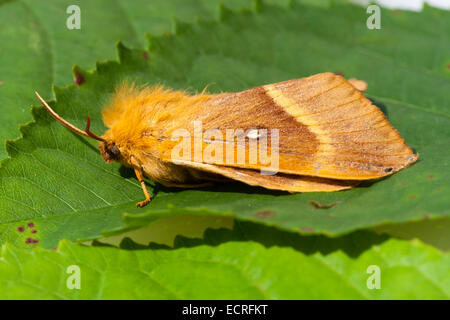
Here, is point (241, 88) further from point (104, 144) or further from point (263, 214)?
point (263, 214)

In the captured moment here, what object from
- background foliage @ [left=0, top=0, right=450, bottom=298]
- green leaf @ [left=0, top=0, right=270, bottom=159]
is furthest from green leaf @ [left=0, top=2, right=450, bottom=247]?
green leaf @ [left=0, top=0, right=270, bottom=159]

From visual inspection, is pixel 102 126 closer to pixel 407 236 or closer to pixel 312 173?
pixel 312 173

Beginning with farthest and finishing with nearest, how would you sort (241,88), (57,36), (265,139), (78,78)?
(57,36), (241,88), (78,78), (265,139)

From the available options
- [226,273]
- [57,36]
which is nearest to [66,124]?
[226,273]

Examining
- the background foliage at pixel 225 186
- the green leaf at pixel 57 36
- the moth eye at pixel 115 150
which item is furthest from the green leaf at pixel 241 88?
the green leaf at pixel 57 36

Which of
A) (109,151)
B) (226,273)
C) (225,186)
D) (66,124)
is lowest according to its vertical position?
(226,273)

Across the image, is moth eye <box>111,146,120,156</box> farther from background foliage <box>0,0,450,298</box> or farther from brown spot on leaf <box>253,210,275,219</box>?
brown spot on leaf <box>253,210,275,219</box>

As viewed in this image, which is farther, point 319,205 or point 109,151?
point 109,151
